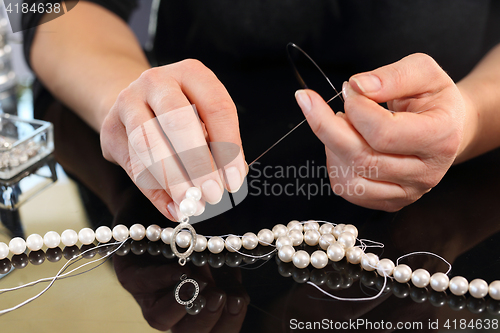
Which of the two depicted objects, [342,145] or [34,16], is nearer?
[342,145]

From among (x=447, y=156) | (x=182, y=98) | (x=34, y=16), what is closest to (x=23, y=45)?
(x=34, y=16)

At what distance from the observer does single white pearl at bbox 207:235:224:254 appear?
0.65 metres

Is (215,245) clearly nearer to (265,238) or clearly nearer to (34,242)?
(265,238)

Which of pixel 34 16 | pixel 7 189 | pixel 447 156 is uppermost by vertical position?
pixel 34 16

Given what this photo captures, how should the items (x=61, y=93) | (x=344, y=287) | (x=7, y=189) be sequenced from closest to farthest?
(x=344, y=287), (x=7, y=189), (x=61, y=93)

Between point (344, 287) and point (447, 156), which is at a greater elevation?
point (447, 156)

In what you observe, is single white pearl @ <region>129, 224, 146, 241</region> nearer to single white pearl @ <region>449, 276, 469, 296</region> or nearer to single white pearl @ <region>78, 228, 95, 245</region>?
single white pearl @ <region>78, 228, 95, 245</region>

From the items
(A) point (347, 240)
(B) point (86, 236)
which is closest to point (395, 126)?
(A) point (347, 240)

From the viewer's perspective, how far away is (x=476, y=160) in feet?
2.85

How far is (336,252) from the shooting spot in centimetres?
63

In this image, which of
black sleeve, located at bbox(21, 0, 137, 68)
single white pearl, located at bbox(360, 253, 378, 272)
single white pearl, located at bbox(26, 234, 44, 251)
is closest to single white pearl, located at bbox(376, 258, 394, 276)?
single white pearl, located at bbox(360, 253, 378, 272)

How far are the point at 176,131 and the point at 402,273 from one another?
15.6 inches

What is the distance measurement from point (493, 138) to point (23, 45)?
1239mm

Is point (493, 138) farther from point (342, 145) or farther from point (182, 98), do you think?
point (182, 98)
